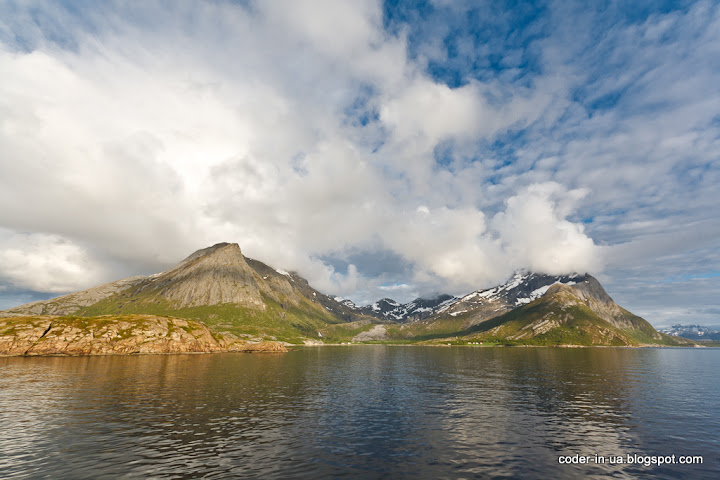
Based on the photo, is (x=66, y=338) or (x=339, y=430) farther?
(x=66, y=338)

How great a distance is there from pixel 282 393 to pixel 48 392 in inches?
1888

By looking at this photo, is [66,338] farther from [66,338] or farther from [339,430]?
[339,430]

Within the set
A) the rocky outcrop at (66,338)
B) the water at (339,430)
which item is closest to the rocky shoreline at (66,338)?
the rocky outcrop at (66,338)

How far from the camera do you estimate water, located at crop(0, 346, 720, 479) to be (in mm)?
33406

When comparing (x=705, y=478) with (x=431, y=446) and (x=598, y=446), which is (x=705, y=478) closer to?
(x=598, y=446)

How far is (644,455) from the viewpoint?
126 ft

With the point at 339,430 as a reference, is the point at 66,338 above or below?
above

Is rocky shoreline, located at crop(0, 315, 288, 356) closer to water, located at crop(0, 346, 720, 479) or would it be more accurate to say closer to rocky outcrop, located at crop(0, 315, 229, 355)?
rocky outcrop, located at crop(0, 315, 229, 355)

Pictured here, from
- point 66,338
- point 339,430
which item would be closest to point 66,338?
point 66,338

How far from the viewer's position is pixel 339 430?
46.3 metres

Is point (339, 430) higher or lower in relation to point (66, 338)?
lower

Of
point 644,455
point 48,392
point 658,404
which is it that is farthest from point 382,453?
point 48,392

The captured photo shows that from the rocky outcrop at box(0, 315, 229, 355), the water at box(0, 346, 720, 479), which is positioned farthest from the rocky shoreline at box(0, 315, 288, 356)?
the water at box(0, 346, 720, 479)

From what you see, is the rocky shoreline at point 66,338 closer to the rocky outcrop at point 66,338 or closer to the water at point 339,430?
the rocky outcrop at point 66,338
